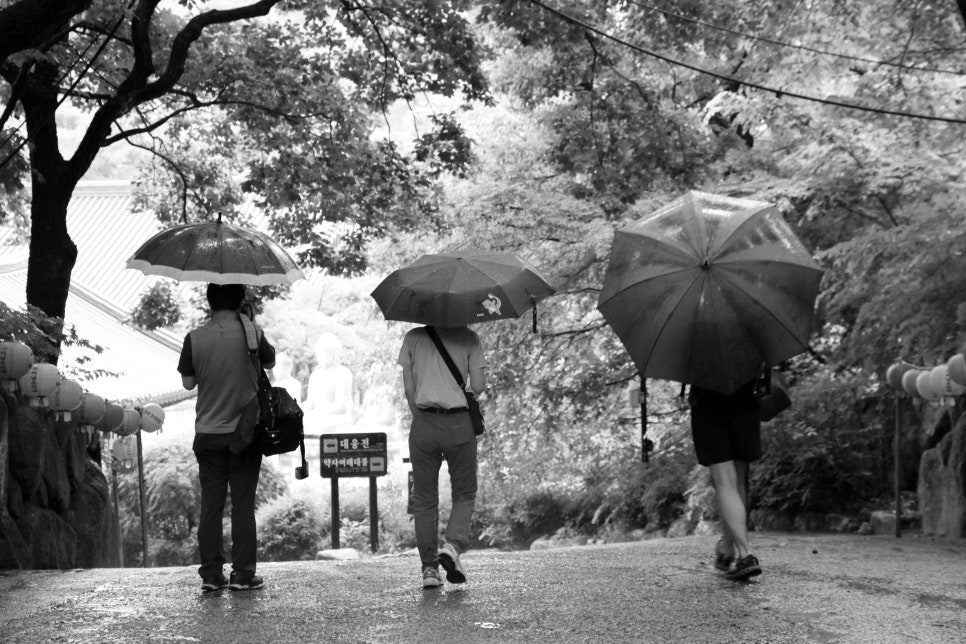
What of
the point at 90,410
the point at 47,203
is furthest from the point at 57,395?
the point at 47,203

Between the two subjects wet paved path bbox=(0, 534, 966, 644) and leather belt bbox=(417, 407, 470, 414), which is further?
leather belt bbox=(417, 407, 470, 414)

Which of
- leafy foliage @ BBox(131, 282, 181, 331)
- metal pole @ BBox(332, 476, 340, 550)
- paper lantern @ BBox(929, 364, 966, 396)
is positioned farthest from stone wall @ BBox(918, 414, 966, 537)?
leafy foliage @ BBox(131, 282, 181, 331)

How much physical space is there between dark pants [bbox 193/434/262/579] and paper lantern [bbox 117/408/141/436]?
23.4 feet

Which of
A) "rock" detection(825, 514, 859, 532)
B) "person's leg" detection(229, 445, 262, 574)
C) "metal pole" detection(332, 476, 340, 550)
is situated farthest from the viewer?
"metal pole" detection(332, 476, 340, 550)

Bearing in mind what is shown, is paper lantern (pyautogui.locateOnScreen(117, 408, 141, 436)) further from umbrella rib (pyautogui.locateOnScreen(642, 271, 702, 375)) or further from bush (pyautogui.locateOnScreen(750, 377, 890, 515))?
umbrella rib (pyautogui.locateOnScreen(642, 271, 702, 375))

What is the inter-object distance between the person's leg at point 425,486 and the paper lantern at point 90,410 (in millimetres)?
6069

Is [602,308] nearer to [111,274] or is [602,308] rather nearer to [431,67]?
[431,67]

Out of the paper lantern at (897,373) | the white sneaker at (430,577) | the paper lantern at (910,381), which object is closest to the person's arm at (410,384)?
the white sneaker at (430,577)

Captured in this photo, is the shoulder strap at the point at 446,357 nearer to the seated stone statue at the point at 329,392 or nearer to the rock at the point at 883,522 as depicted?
the rock at the point at 883,522

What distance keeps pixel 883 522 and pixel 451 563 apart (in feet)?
27.0

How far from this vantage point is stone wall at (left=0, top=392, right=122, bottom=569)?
9.56m

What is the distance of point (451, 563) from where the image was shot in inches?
258

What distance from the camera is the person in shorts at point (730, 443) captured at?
22.3 feet

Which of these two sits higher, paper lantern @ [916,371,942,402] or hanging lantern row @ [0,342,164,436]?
hanging lantern row @ [0,342,164,436]
